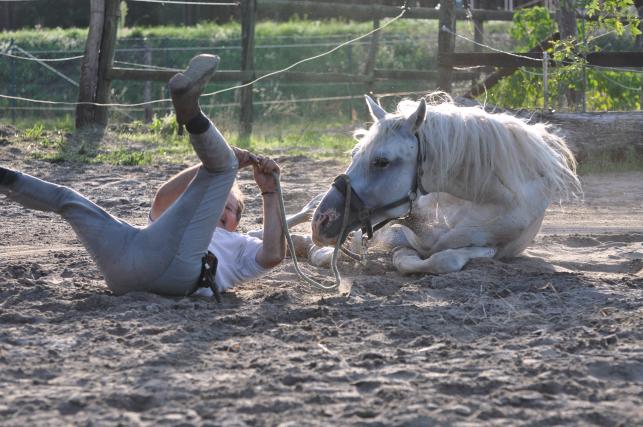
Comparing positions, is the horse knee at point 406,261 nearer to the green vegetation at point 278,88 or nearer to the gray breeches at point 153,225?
the gray breeches at point 153,225

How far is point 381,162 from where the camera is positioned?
4727 millimetres

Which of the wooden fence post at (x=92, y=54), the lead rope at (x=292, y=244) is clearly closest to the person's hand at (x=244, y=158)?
the lead rope at (x=292, y=244)

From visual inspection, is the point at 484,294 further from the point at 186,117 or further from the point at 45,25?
the point at 45,25

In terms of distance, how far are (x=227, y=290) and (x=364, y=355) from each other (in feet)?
4.51

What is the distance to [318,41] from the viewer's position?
1944 cm

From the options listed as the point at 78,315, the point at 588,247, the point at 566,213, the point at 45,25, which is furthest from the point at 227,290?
the point at 45,25

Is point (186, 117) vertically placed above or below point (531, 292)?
above

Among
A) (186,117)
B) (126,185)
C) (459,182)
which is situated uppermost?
(186,117)

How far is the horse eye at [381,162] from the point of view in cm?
471

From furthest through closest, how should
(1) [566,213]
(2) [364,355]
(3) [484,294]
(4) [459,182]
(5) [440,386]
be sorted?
(1) [566,213]
(4) [459,182]
(3) [484,294]
(2) [364,355]
(5) [440,386]

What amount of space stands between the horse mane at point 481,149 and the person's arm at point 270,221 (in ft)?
2.25

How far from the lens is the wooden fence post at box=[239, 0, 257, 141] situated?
11938mm

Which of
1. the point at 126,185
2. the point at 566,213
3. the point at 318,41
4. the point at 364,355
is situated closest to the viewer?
the point at 364,355

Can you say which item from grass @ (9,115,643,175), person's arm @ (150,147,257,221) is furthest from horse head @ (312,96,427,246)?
grass @ (9,115,643,175)
